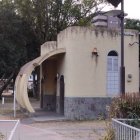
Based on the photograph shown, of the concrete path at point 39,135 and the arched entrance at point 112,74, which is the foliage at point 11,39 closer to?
the arched entrance at point 112,74

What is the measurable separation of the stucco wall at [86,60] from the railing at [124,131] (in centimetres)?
1251

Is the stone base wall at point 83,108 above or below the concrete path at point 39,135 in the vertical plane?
above

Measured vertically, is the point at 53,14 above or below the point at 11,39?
above

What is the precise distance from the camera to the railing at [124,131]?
9.57m

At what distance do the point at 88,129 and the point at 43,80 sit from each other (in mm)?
12612

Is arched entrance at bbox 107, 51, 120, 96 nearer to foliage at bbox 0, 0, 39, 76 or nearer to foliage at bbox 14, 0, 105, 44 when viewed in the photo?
foliage at bbox 0, 0, 39, 76

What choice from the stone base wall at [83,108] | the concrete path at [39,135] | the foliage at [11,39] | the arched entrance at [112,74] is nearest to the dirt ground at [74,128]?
the concrete path at [39,135]

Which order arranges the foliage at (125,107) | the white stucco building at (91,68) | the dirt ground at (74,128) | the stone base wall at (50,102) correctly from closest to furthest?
the foliage at (125,107) < the dirt ground at (74,128) < the white stucco building at (91,68) < the stone base wall at (50,102)

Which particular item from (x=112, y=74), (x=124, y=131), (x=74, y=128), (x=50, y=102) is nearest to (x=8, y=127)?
(x=124, y=131)

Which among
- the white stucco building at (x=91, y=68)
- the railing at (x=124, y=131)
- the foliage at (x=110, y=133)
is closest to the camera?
the railing at (x=124, y=131)

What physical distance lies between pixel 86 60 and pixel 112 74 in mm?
1770

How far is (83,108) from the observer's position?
24.4 m

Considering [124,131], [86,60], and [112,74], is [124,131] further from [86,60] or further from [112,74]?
[112,74]

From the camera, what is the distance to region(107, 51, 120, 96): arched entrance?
2512 cm
